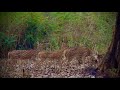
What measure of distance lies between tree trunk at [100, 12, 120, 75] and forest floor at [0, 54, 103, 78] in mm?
187

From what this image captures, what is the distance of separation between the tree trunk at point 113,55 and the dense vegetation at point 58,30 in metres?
0.08

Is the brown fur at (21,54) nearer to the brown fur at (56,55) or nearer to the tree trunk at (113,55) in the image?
the brown fur at (56,55)

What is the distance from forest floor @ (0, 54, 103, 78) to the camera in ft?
11.3

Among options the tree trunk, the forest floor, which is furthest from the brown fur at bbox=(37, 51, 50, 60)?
the tree trunk

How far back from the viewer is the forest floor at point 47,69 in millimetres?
3436

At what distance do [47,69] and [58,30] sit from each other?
74cm

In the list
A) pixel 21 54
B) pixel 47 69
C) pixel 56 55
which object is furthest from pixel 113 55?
pixel 21 54

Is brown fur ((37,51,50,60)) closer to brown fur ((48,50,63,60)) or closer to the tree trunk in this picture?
brown fur ((48,50,63,60))

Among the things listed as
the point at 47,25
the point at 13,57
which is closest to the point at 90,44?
the point at 47,25
